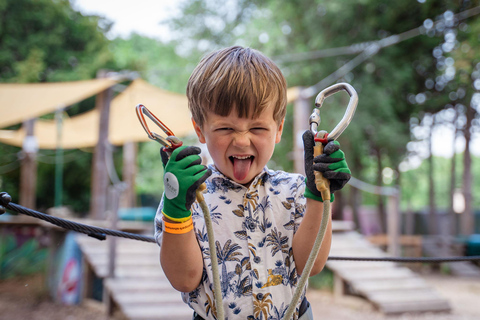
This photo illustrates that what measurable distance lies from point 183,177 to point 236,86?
0.26 m

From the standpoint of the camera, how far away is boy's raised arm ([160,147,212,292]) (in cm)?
87

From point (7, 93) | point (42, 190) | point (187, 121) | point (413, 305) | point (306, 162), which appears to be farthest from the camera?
point (42, 190)

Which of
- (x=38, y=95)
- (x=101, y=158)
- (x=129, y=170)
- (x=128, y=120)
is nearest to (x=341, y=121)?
(x=101, y=158)

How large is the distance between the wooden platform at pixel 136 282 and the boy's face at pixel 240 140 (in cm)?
302

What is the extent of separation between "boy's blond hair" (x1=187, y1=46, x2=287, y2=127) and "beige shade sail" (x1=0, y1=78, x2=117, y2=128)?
4.61 meters

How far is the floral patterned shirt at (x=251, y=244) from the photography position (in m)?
1.04

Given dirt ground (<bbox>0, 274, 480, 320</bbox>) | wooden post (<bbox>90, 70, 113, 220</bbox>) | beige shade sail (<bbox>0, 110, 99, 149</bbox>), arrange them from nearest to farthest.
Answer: dirt ground (<bbox>0, 274, 480, 320</bbox>) → wooden post (<bbox>90, 70, 113, 220</bbox>) → beige shade sail (<bbox>0, 110, 99, 149</bbox>)

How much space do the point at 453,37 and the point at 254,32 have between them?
14.7ft

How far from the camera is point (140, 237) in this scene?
5.10 ft

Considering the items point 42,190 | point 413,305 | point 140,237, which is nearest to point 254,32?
point 42,190

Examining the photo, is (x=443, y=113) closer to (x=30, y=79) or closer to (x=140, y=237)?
(x=30, y=79)

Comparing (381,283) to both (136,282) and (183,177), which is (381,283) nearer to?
(136,282)

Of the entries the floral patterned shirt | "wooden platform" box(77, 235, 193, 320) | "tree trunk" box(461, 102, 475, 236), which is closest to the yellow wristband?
the floral patterned shirt

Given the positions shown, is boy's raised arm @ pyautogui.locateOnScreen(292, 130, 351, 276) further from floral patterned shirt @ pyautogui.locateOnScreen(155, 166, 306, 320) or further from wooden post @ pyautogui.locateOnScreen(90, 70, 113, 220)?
wooden post @ pyautogui.locateOnScreen(90, 70, 113, 220)
